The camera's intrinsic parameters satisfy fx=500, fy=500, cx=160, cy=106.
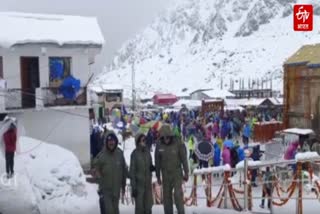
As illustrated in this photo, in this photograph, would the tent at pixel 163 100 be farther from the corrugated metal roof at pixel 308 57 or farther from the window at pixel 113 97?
the corrugated metal roof at pixel 308 57

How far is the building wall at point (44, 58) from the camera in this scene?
71.9ft

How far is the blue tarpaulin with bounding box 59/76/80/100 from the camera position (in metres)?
A: 22.5

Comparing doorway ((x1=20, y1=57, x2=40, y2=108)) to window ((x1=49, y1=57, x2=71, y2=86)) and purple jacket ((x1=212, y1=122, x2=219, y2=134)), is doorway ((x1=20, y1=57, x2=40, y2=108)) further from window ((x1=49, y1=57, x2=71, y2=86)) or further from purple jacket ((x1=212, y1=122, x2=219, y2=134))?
purple jacket ((x1=212, y1=122, x2=219, y2=134))

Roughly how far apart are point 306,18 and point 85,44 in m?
13.7

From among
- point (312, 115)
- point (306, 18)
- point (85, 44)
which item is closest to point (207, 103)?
point (306, 18)

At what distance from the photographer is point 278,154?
2042 centimetres

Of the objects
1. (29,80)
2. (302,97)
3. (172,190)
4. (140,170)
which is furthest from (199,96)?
(140,170)

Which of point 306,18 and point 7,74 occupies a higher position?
point 306,18

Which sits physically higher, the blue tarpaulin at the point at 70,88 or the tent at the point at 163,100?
the blue tarpaulin at the point at 70,88

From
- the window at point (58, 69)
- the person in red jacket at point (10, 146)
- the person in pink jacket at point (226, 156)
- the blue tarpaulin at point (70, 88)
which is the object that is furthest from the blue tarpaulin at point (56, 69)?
the person in red jacket at point (10, 146)

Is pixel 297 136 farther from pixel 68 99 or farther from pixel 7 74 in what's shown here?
pixel 7 74

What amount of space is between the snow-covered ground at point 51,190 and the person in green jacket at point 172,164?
35.6 inches

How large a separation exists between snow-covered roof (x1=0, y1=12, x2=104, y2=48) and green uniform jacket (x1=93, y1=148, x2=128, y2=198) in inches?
593

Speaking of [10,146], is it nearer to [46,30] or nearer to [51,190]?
[51,190]
